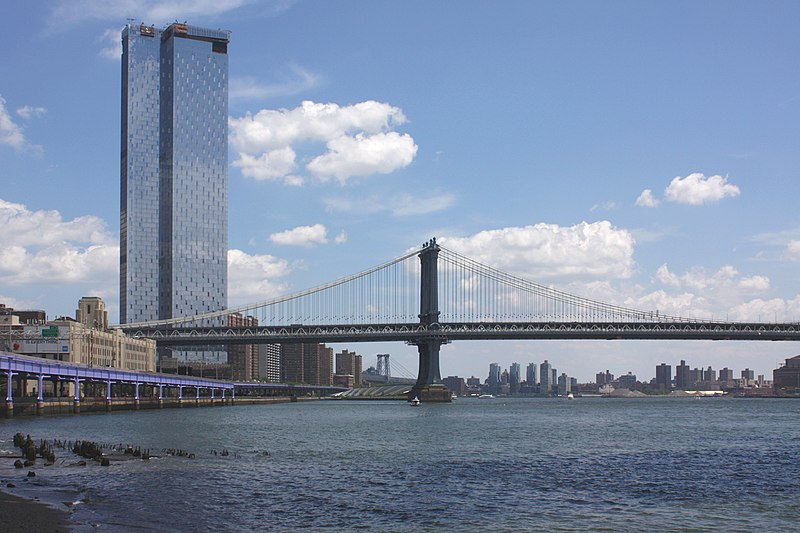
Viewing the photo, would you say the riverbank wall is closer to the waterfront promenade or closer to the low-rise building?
the waterfront promenade

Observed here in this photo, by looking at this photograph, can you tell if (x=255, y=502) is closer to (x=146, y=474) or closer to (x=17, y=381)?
(x=146, y=474)

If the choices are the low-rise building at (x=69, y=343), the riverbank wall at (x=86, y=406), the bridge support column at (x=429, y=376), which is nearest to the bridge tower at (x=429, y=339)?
the bridge support column at (x=429, y=376)

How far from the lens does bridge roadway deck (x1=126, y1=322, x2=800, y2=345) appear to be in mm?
158750

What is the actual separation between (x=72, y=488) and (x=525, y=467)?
21.7m

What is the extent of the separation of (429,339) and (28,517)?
431ft

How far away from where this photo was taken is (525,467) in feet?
155

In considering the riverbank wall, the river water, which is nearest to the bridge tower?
the riverbank wall

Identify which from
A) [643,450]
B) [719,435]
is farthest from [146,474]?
[719,435]

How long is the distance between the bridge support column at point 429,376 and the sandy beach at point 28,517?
12890cm

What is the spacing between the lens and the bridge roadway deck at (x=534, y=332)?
521 ft

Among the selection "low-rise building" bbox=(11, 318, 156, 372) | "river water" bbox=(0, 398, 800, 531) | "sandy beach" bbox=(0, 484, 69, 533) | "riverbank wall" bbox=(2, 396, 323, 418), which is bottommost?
"riverbank wall" bbox=(2, 396, 323, 418)

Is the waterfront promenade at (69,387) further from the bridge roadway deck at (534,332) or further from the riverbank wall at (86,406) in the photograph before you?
the bridge roadway deck at (534,332)

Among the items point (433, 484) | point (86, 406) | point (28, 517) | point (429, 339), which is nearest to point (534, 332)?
point (429, 339)

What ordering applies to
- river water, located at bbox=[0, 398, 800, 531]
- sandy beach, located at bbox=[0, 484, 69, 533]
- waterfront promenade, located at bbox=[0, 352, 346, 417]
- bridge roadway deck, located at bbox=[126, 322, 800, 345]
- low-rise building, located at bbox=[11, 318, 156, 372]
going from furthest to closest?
bridge roadway deck, located at bbox=[126, 322, 800, 345] < low-rise building, located at bbox=[11, 318, 156, 372] < waterfront promenade, located at bbox=[0, 352, 346, 417] < river water, located at bbox=[0, 398, 800, 531] < sandy beach, located at bbox=[0, 484, 69, 533]
